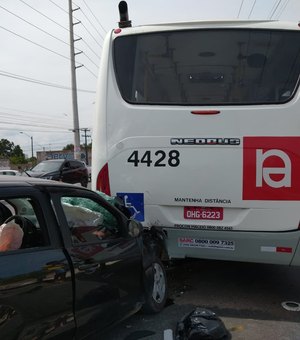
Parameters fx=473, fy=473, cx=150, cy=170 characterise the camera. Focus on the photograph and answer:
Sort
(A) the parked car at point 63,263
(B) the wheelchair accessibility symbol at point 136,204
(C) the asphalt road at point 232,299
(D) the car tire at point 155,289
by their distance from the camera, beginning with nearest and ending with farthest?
(A) the parked car at point 63,263, (C) the asphalt road at point 232,299, (D) the car tire at point 155,289, (B) the wheelchair accessibility symbol at point 136,204

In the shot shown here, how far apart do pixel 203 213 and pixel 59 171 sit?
16.5 metres

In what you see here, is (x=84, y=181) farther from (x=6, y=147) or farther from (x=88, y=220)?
(x=6, y=147)

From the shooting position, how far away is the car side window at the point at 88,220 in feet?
12.6

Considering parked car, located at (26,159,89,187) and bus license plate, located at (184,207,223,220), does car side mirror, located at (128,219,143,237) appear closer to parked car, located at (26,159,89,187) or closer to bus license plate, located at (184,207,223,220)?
bus license plate, located at (184,207,223,220)

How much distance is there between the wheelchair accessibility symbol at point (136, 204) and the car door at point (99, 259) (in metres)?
0.71

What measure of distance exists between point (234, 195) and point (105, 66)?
2.07 m

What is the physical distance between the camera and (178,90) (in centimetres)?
520

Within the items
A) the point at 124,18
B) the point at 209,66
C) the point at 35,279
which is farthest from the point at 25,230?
the point at 124,18

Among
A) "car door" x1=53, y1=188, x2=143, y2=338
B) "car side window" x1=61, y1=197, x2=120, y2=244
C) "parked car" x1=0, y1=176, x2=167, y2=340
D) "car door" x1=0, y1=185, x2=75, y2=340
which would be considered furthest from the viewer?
"car side window" x1=61, y1=197, x2=120, y2=244

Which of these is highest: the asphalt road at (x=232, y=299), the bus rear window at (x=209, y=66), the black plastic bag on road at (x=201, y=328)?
the bus rear window at (x=209, y=66)

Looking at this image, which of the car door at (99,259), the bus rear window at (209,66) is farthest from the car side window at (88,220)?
the bus rear window at (209,66)

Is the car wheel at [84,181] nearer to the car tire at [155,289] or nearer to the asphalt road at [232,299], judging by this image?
the asphalt road at [232,299]

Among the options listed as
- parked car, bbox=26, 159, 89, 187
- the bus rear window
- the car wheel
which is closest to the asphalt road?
the bus rear window

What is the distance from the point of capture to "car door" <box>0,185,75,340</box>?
294cm
